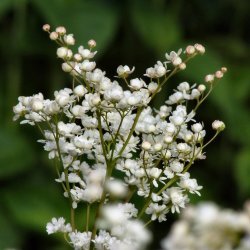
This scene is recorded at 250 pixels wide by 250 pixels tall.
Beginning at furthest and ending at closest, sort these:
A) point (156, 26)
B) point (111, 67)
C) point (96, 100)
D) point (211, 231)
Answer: point (111, 67) < point (156, 26) < point (96, 100) < point (211, 231)

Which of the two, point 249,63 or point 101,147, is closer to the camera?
point 101,147

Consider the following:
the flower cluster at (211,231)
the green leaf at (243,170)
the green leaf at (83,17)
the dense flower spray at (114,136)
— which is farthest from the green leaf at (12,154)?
the flower cluster at (211,231)

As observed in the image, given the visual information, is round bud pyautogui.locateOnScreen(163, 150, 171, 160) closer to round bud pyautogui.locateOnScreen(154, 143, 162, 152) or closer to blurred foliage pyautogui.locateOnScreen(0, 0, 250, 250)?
round bud pyautogui.locateOnScreen(154, 143, 162, 152)

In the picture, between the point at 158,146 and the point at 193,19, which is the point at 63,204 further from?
the point at 158,146

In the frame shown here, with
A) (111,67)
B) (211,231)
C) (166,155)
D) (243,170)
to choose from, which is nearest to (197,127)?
(166,155)

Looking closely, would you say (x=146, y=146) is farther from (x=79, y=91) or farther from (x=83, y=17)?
(x=83, y=17)

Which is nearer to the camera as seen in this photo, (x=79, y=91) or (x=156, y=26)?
(x=79, y=91)

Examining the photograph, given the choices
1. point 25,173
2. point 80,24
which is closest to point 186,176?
point 80,24

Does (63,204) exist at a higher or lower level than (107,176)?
higher
